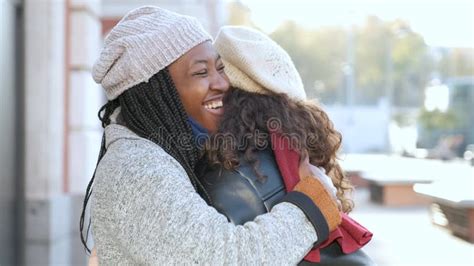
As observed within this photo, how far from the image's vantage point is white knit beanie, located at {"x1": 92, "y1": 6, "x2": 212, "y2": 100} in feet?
5.76

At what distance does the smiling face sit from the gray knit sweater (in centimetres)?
20

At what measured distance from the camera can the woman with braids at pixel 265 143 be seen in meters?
1.67

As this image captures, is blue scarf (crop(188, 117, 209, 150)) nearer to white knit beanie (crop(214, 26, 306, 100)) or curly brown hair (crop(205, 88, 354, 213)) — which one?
curly brown hair (crop(205, 88, 354, 213))

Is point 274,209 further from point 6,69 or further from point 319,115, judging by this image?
point 6,69

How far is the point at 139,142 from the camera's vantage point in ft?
5.58

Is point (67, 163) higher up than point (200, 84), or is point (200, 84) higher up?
point (200, 84)

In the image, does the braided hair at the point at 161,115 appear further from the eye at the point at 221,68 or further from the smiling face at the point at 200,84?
the eye at the point at 221,68

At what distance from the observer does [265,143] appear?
177 cm

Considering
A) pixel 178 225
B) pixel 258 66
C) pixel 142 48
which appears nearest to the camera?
pixel 178 225

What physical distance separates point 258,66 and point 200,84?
19 cm

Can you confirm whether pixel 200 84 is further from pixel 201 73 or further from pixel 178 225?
pixel 178 225

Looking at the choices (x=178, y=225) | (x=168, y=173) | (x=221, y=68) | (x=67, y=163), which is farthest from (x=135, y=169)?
(x=67, y=163)

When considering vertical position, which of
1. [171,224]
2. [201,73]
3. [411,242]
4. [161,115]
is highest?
[201,73]

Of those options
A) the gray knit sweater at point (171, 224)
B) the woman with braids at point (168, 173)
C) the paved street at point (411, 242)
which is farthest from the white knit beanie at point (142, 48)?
the paved street at point (411, 242)
